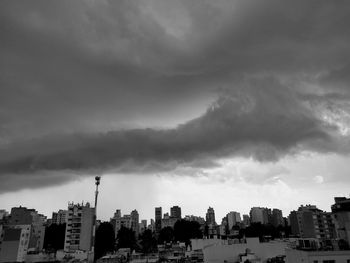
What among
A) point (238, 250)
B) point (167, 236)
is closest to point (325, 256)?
point (238, 250)

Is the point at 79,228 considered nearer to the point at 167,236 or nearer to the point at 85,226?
the point at 85,226

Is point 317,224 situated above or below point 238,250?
above

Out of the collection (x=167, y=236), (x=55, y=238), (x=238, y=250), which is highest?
(x=167, y=236)

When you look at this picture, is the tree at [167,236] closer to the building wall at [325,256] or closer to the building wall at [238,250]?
the building wall at [238,250]

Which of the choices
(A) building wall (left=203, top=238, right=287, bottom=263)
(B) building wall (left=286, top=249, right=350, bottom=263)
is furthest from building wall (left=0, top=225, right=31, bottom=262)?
(B) building wall (left=286, top=249, right=350, bottom=263)

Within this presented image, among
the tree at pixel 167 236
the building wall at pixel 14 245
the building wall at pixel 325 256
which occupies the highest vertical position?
the tree at pixel 167 236

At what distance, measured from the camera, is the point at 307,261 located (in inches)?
1674

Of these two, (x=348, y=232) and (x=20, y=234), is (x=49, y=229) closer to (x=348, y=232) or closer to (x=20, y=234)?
(x=20, y=234)

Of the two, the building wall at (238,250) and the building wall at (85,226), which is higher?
the building wall at (85,226)

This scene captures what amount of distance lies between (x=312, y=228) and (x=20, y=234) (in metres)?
110

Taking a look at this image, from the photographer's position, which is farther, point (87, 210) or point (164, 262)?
point (87, 210)

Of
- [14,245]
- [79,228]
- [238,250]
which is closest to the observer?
[238,250]

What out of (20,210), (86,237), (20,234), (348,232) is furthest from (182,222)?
(348,232)

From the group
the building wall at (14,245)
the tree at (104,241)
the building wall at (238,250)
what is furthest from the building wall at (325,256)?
the tree at (104,241)
